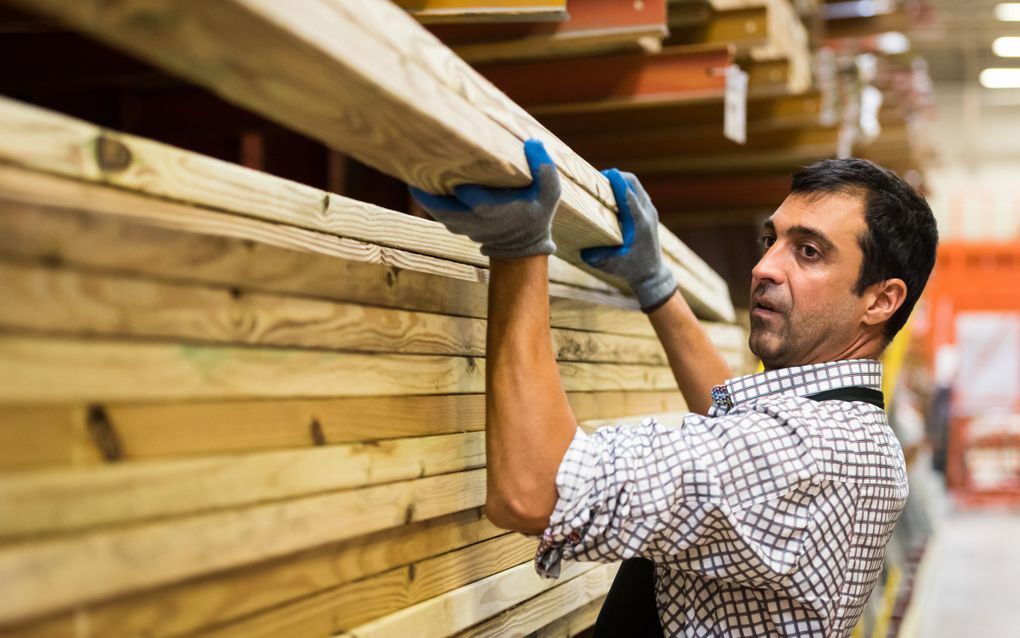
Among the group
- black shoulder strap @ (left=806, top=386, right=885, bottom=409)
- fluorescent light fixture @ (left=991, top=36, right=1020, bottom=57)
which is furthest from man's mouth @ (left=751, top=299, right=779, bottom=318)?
fluorescent light fixture @ (left=991, top=36, right=1020, bottom=57)

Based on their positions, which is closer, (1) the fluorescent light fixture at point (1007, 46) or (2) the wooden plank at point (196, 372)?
(2) the wooden plank at point (196, 372)

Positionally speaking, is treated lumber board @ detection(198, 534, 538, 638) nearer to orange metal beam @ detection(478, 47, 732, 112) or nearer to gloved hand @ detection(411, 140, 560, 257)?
gloved hand @ detection(411, 140, 560, 257)

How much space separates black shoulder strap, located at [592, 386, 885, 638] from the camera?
2.47 meters

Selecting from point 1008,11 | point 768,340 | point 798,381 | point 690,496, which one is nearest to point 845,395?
point 798,381

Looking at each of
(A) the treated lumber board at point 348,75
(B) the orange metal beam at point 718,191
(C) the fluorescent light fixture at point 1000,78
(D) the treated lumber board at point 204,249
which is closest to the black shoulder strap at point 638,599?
(D) the treated lumber board at point 204,249

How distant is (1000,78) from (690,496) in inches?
988

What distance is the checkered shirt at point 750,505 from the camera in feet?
Result: 6.70

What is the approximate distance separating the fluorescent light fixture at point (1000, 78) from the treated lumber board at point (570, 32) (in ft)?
75.7

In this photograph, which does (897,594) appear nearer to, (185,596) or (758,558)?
(758,558)

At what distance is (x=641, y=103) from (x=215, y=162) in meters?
2.66

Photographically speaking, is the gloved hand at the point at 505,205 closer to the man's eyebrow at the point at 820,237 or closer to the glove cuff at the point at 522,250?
the glove cuff at the point at 522,250

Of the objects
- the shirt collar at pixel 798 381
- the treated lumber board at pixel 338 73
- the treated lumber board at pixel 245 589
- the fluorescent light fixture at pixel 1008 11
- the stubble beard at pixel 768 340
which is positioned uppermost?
the fluorescent light fixture at pixel 1008 11

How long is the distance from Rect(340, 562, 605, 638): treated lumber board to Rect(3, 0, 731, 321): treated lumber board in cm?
80

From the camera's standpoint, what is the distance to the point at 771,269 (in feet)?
8.73
